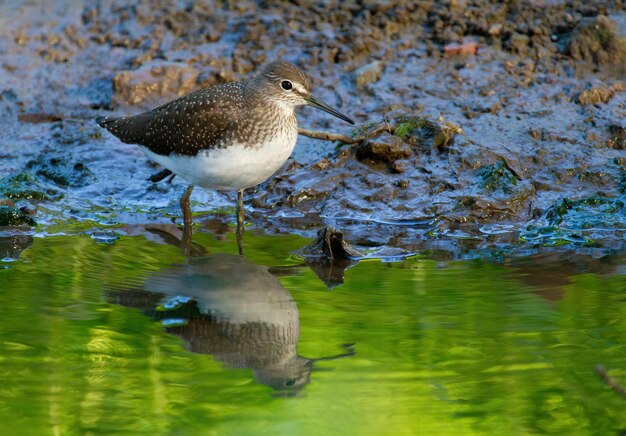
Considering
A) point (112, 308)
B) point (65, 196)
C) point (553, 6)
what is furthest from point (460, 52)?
point (112, 308)

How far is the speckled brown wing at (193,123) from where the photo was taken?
7789 mm

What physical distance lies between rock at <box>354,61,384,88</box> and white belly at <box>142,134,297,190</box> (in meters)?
2.21

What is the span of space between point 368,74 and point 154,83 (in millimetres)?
2309

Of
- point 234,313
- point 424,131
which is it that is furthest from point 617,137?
point 234,313

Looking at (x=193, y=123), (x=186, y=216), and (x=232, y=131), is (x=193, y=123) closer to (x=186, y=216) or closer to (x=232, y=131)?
(x=232, y=131)

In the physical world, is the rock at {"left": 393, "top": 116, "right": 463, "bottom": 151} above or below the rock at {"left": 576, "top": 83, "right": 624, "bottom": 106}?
below

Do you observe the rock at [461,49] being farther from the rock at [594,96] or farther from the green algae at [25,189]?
the green algae at [25,189]

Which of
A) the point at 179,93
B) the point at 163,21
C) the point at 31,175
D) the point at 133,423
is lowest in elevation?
the point at 133,423

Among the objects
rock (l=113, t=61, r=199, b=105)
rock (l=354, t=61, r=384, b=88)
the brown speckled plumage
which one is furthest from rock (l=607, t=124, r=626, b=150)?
rock (l=113, t=61, r=199, b=105)

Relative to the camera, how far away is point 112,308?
20.7ft

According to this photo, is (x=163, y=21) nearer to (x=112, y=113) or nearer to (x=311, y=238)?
(x=112, y=113)

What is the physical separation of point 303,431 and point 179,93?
6.16 m

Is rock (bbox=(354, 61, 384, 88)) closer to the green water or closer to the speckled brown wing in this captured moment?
the speckled brown wing

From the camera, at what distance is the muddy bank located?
8484 millimetres
